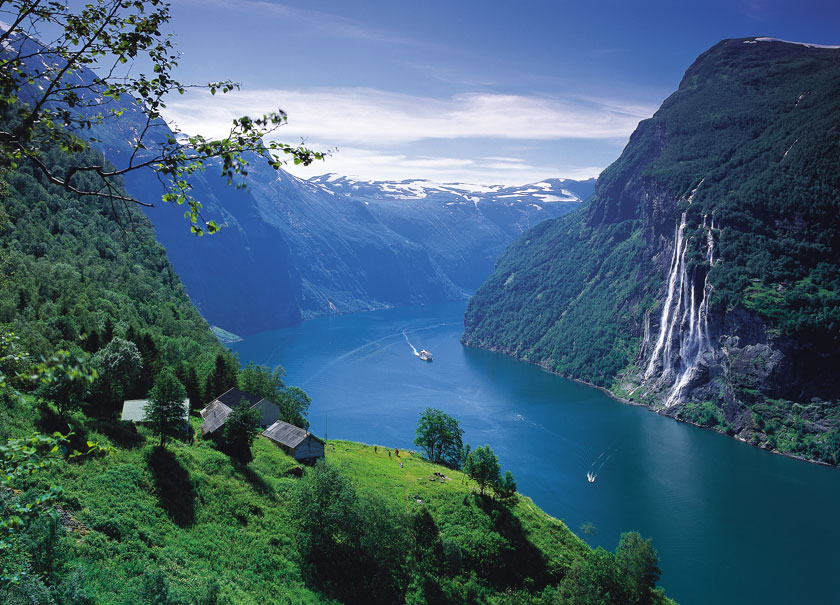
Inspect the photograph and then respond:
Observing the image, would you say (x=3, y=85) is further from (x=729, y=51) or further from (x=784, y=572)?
(x=729, y=51)

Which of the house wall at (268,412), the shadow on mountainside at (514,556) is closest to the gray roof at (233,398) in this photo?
the house wall at (268,412)

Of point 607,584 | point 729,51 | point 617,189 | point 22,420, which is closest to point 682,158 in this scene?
point 617,189

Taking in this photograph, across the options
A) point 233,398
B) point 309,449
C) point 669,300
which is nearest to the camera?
point 309,449

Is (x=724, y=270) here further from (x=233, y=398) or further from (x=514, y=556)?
(x=233, y=398)

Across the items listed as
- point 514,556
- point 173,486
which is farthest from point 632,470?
point 173,486

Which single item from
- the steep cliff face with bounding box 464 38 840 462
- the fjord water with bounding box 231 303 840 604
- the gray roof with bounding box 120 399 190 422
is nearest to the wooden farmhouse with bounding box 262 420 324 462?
the gray roof with bounding box 120 399 190 422

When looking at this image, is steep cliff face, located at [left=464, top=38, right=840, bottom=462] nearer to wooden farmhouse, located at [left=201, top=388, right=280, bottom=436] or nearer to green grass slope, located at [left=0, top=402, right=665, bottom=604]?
green grass slope, located at [left=0, top=402, right=665, bottom=604]
